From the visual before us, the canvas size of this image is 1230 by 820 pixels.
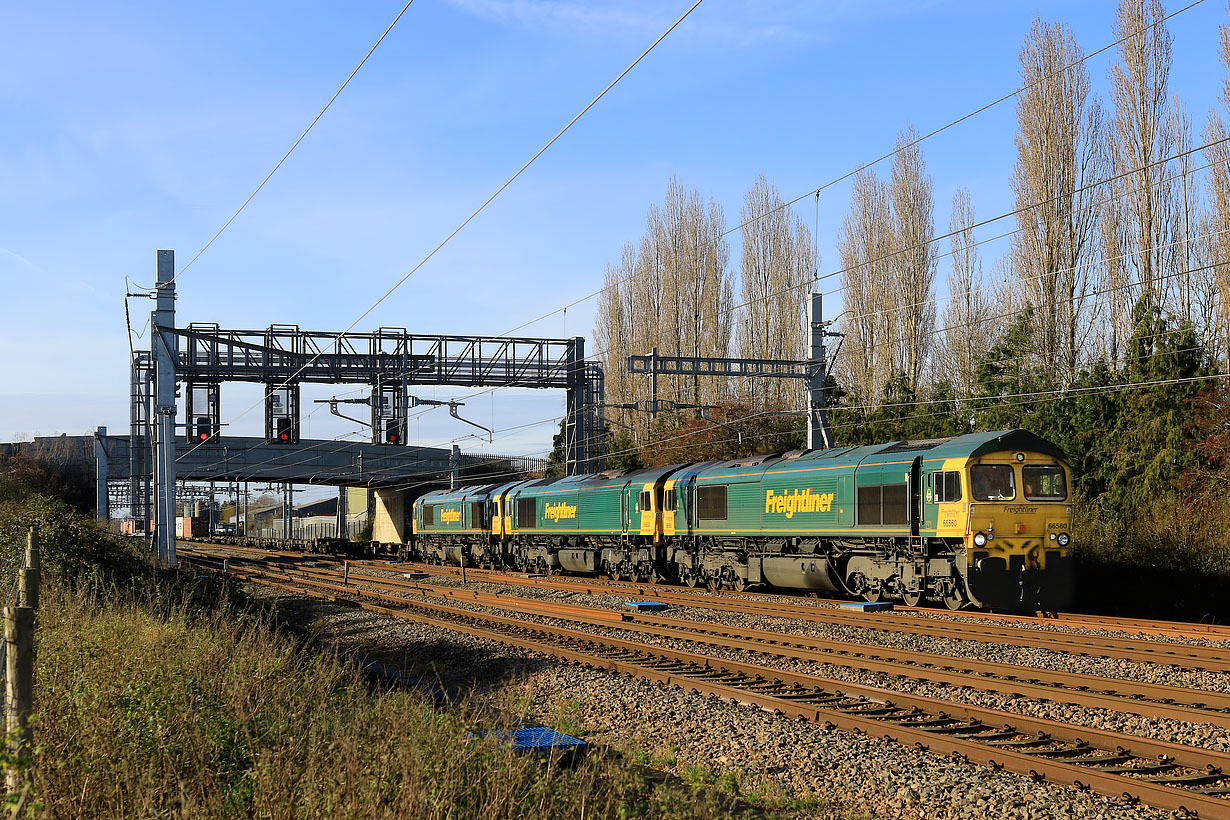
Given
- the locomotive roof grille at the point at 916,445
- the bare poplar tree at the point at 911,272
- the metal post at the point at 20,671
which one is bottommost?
the metal post at the point at 20,671

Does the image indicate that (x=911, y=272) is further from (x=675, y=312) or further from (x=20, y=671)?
(x=20, y=671)

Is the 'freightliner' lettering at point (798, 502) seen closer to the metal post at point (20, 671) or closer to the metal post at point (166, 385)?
the metal post at point (166, 385)

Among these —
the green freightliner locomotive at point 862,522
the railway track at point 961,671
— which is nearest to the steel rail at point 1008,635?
the green freightliner locomotive at point 862,522

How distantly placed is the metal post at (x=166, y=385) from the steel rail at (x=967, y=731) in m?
19.8

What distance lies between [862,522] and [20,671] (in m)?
18.8

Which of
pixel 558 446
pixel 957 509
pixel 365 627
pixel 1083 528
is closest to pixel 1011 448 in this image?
pixel 957 509

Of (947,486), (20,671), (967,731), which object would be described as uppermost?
(947,486)

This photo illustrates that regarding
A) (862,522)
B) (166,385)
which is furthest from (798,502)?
(166,385)

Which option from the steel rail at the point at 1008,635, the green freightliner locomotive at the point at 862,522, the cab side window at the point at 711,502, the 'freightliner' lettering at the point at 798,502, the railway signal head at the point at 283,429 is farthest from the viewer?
the railway signal head at the point at 283,429

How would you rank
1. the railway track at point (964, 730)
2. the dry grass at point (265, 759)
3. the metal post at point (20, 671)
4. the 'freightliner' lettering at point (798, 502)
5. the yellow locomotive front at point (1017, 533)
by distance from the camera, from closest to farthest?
1. the metal post at point (20, 671)
2. the dry grass at point (265, 759)
3. the railway track at point (964, 730)
4. the yellow locomotive front at point (1017, 533)
5. the 'freightliner' lettering at point (798, 502)

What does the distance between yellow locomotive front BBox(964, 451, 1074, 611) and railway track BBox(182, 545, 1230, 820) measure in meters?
7.71

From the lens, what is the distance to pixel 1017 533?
1977cm

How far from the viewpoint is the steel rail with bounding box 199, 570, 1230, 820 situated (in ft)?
25.5

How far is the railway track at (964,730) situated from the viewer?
776cm
